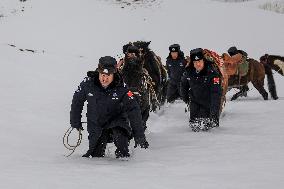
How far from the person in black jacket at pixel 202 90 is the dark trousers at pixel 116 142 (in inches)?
103

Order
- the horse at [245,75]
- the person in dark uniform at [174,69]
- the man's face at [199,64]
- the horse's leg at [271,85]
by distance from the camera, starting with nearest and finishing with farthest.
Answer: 1. the man's face at [199,64]
2. the person in dark uniform at [174,69]
3. the horse at [245,75]
4. the horse's leg at [271,85]

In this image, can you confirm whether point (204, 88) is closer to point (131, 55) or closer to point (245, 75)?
point (131, 55)

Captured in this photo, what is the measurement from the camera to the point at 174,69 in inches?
479

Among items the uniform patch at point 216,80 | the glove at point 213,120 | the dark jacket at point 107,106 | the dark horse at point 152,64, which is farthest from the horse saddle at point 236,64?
the dark jacket at point 107,106

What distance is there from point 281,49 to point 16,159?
59.4ft

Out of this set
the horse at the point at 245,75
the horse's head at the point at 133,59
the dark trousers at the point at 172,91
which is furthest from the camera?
the dark trousers at the point at 172,91

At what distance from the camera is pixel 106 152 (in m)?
6.95

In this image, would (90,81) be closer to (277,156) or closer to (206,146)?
(206,146)

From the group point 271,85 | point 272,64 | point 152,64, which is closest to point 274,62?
point 272,64

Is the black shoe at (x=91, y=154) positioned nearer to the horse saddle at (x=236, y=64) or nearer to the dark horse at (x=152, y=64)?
the dark horse at (x=152, y=64)

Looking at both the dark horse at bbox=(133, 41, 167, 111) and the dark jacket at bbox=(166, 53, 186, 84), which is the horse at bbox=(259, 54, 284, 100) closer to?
the dark jacket at bbox=(166, 53, 186, 84)

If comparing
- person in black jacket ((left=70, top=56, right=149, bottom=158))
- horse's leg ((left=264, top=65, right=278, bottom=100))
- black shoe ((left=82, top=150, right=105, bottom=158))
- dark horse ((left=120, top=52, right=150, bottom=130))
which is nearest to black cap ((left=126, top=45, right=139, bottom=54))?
dark horse ((left=120, top=52, right=150, bottom=130))

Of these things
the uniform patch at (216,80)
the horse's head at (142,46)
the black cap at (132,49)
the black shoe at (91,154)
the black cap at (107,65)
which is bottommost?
the black shoe at (91,154)

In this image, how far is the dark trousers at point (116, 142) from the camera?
6270 mm
